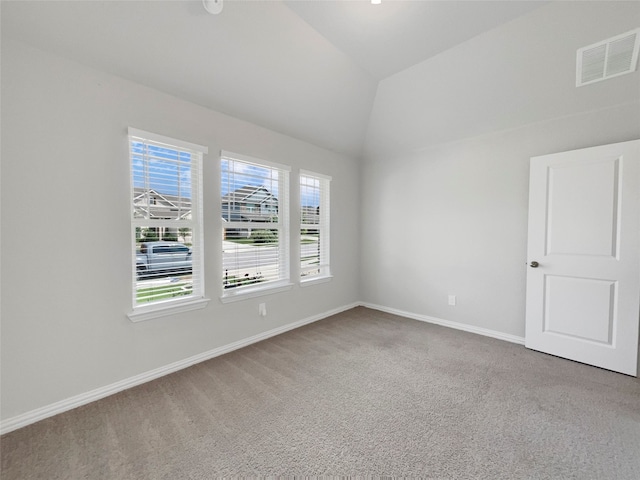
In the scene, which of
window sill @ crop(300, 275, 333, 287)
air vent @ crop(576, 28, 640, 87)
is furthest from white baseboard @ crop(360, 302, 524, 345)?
air vent @ crop(576, 28, 640, 87)

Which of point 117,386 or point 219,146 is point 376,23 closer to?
point 219,146

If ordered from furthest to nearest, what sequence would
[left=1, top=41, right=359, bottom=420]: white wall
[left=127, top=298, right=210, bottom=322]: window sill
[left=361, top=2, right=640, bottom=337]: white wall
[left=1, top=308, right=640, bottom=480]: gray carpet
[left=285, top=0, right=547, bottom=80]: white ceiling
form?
[left=361, top=2, right=640, bottom=337]: white wall → [left=127, top=298, right=210, bottom=322]: window sill → [left=285, top=0, right=547, bottom=80]: white ceiling → [left=1, top=41, right=359, bottom=420]: white wall → [left=1, top=308, right=640, bottom=480]: gray carpet

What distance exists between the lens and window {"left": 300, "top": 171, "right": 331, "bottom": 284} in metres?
3.65

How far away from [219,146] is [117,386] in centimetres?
226

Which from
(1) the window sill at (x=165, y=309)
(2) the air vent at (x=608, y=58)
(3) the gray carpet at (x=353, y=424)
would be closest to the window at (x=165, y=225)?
(1) the window sill at (x=165, y=309)

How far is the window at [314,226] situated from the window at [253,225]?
318 mm

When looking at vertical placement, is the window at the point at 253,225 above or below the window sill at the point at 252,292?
above

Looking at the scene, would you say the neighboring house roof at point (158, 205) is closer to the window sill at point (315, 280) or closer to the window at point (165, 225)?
the window at point (165, 225)

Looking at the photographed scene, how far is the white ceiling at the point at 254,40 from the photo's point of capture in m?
1.76

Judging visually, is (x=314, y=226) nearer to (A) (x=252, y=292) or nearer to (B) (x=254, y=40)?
(A) (x=252, y=292)

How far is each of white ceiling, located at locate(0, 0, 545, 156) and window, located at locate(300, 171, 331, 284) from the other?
3.33 feet

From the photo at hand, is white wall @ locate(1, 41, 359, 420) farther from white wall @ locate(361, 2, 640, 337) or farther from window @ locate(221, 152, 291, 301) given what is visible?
white wall @ locate(361, 2, 640, 337)

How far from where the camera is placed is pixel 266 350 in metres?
2.84

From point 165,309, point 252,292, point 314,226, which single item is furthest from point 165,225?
point 314,226
